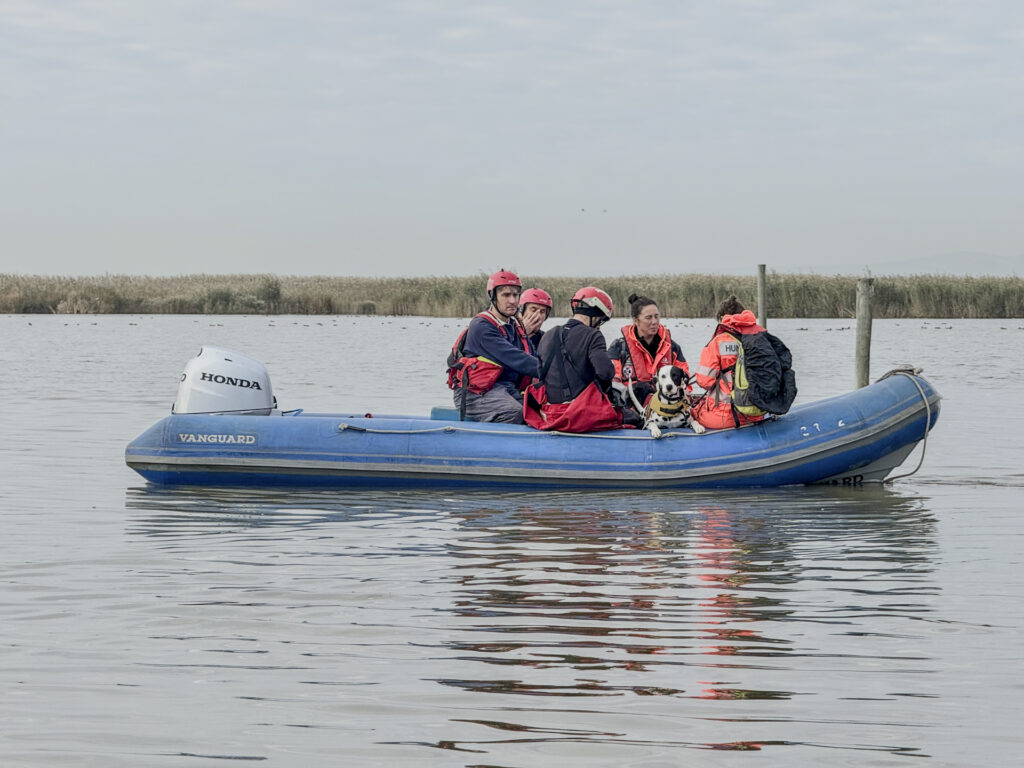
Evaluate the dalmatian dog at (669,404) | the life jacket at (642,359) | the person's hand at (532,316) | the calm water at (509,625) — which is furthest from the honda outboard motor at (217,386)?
the dalmatian dog at (669,404)

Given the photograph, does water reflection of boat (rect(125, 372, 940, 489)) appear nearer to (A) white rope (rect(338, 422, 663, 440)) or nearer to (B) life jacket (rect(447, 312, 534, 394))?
(A) white rope (rect(338, 422, 663, 440))

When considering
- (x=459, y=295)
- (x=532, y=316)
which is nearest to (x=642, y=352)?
(x=532, y=316)

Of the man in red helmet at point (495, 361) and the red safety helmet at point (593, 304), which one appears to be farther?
the man in red helmet at point (495, 361)

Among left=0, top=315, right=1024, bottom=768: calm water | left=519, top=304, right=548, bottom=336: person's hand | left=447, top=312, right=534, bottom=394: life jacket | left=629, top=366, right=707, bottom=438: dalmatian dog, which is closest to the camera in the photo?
left=0, top=315, right=1024, bottom=768: calm water

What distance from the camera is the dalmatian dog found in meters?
9.74

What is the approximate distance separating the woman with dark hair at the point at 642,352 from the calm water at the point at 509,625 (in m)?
1.05

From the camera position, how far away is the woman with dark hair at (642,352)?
394 inches

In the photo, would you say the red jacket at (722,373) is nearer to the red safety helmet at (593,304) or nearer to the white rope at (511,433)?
the white rope at (511,433)

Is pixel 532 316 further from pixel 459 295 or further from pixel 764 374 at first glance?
pixel 459 295

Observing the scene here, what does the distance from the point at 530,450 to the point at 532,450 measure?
0.01m

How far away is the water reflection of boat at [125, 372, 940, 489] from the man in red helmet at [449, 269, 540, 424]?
333 millimetres

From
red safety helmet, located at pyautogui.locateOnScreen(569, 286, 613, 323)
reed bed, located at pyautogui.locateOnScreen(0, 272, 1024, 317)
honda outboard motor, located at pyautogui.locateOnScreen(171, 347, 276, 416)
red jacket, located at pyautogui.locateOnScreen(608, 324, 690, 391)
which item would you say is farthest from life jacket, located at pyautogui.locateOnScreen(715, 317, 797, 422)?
reed bed, located at pyautogui.locateOnScreen(0, 272, 1024, 317)

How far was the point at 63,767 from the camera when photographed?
3729 mm

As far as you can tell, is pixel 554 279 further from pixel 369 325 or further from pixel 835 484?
pixel 835 484
